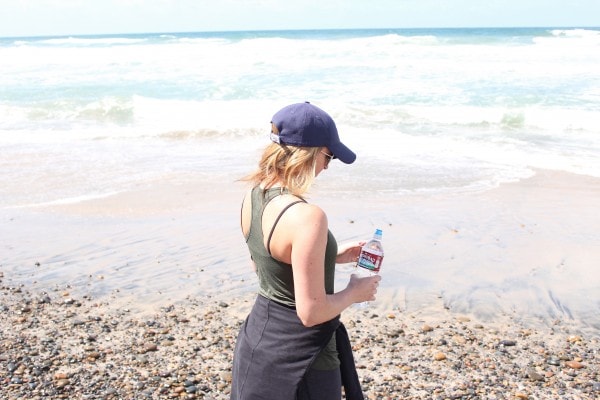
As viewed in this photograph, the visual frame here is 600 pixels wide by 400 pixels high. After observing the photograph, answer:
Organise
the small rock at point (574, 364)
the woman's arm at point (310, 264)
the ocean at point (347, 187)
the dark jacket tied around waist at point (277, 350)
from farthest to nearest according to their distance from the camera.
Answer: the ocean at point (347, 187) < the small rock at point (574, 364) < the dark jacket tied around waist at point (277, 350) < the woman's arm at point (310, 264)

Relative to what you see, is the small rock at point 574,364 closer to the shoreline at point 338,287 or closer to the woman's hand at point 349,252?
the shoreline at point 338,287

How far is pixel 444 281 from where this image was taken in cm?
640

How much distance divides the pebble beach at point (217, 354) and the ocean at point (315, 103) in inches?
170

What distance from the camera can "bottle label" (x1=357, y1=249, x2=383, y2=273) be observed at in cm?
281

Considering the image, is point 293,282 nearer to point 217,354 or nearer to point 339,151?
point 339,151

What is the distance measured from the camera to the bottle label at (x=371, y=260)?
2.81 metres

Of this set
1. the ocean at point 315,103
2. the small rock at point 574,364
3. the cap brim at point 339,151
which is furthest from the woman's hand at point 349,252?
the ocean at point 315,103

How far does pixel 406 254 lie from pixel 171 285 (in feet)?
8.45

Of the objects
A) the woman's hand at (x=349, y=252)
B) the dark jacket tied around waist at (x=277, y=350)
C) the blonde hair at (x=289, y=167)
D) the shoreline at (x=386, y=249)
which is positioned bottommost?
the shoreline at (x=386, y=249)

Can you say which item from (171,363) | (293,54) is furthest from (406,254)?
(293,54)

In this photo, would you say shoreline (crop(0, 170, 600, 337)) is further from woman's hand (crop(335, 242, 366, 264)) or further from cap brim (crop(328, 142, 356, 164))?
cap brim (crop(328, 142, 356, 164))

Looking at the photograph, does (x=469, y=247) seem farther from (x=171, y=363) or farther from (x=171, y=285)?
(x=171, y=363)

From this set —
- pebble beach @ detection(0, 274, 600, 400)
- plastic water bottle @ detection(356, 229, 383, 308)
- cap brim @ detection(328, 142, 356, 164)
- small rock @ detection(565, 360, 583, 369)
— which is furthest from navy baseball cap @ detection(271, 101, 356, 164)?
small rock @ detection(565, 360, 583, 369)

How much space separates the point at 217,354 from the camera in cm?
495
